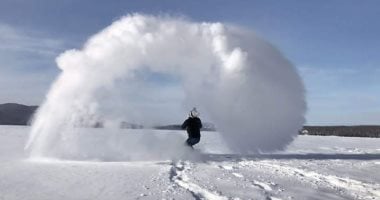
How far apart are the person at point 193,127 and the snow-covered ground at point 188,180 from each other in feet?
8.15

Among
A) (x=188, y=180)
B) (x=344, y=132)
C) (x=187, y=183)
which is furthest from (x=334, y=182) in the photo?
(x=344, y=132)

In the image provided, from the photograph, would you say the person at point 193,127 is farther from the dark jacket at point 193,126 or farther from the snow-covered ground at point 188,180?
the snow-covered ground at point 188,180

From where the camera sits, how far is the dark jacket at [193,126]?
72.5ft

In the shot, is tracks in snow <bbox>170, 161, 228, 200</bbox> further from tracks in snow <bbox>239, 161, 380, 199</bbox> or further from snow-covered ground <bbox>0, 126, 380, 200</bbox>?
tracks in snow <bbox>239, 161, 380, 199</bbox>

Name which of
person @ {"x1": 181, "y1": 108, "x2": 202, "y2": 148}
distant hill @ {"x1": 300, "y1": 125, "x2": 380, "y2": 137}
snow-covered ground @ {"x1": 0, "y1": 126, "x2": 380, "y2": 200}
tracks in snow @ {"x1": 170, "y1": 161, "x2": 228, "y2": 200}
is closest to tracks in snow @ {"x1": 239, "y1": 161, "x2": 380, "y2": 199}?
snow-covered ground @ {"x1": 0, "y1": 126, "x2": 380, "y2": 200}

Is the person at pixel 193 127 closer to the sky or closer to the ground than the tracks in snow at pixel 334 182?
closer to the sky

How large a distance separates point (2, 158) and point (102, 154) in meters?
4.21

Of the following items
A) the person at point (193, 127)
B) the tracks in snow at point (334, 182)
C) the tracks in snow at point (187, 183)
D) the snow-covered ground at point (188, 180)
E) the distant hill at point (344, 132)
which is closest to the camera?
the tracks in snow at point (187, 183)

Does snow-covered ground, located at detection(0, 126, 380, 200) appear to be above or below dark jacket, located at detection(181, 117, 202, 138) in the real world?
below

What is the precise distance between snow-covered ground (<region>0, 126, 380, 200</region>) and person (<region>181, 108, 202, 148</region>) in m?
2.48

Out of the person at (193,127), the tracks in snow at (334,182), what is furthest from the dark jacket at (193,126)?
the tracks in snow at (334,182)

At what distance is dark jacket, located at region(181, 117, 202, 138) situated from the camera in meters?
22.1

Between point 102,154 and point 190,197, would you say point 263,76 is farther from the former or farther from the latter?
point 190,197

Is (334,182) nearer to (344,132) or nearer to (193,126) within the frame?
(193,126)
